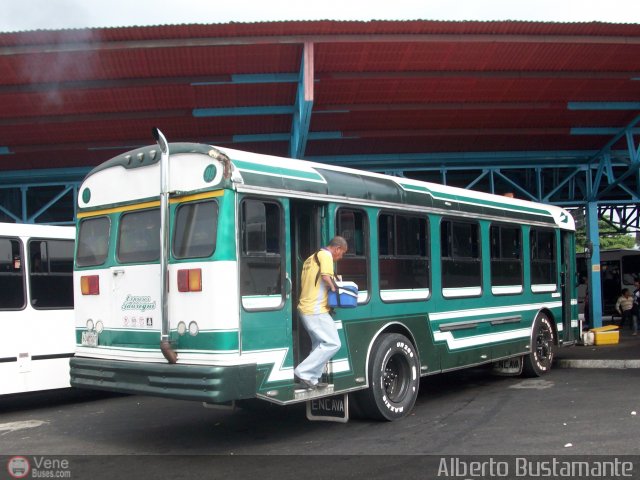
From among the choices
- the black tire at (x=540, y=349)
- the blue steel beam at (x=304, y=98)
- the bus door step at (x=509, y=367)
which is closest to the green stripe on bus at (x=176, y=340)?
the bus door step at (x=509, y=367)

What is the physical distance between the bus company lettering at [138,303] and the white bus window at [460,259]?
3.90m

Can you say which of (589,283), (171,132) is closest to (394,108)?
(171,132)

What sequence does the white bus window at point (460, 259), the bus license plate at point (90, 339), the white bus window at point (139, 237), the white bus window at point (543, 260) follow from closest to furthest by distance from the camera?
the white bus window at point (139, 237)
the bus license plate at point (90, 339)
the white bus window at point (460, 259)
the white bus window at point (543, 260)

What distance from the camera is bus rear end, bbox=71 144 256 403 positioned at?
20.2 ft

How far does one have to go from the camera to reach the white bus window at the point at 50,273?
10016 millimetres

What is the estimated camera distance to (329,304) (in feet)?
22.9

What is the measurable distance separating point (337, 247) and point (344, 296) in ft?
1.64

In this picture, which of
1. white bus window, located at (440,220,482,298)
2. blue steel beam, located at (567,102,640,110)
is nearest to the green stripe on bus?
white bus window, located at (440,220,482,298)

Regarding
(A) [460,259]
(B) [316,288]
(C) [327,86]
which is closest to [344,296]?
(B) [316,288]

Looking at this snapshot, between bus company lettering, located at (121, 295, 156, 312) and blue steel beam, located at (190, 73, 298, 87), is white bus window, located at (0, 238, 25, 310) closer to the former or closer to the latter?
bus company lettering, located at (121, 295, 156, 312)

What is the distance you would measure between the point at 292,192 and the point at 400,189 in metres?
2.00

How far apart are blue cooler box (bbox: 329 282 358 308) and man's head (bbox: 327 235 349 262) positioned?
29 cm

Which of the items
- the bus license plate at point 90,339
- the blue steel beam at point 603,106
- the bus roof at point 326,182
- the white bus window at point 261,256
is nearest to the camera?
the white bus window at point 261,256

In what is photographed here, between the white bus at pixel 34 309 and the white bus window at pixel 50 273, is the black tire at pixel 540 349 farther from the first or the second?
the white bus window at pixel 50 273
